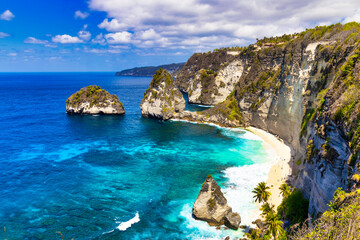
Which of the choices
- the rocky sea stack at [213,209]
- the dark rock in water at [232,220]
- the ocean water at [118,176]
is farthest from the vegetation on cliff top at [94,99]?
the dark rock in water at [232,220]

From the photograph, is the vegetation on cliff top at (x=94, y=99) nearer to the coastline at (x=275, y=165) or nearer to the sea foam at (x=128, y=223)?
the coastline at (x=275, y=165)

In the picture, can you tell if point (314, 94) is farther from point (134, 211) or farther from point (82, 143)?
point (82, 143)

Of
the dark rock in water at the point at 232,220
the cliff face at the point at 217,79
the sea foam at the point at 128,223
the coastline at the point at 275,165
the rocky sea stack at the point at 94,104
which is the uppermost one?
the cliff face at the point at 217,79

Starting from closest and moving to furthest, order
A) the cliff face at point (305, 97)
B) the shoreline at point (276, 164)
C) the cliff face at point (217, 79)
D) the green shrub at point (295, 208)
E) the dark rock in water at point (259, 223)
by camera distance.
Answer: the cliff face at point (305, 97) → the green shrub at point (295, 208) → the dark rock in water at point (259, 223) → the shoreline at point (276, 164) → the cliff face at point (217, 79)

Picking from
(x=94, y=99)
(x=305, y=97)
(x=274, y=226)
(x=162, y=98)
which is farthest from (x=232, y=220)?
(x=94, y=99)

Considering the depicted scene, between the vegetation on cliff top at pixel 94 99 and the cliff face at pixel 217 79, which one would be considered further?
the cliff face at pixel 217 79

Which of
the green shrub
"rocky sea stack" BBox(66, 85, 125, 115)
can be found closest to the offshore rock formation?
"rocky sea stack" BBox(66, 85, 125, 115)

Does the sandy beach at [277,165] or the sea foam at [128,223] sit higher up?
the sandy beach at [277,165]

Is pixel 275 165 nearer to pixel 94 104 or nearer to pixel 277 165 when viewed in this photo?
pixel 277 165
